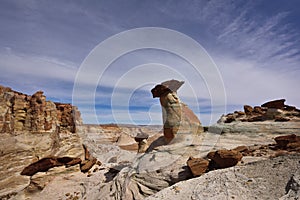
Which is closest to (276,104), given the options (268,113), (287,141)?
(268,113)

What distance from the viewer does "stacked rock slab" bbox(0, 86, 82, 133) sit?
9.75 metres

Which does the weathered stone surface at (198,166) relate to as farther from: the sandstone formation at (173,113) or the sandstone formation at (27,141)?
the sandstone formation at (27,141)

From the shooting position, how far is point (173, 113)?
7.92 metres

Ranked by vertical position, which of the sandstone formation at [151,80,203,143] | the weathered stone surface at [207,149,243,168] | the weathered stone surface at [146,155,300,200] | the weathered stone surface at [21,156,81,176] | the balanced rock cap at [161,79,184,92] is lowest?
the weathered stone surface at [21,156,81,176]

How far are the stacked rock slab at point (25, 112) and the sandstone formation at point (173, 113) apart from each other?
819 cm

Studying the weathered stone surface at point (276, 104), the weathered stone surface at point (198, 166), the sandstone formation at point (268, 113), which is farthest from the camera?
the weathered stone surface at point (276, 104)

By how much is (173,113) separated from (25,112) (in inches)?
372

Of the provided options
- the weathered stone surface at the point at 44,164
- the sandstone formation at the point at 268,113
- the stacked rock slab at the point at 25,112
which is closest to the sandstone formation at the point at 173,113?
the weathered stone surface at the point at 44,164

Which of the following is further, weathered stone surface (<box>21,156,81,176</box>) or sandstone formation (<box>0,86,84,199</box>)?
weathered stone surface (<box>21,156,81,176</box>)

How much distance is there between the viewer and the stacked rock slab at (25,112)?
975 cm

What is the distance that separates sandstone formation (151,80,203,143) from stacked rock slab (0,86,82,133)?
8190 millimetres

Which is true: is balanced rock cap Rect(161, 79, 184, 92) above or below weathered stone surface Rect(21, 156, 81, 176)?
above

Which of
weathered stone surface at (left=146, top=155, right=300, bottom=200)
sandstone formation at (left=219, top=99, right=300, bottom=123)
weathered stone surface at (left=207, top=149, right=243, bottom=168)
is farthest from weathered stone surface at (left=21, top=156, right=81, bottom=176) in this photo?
sandstone formation at (left=219, top=99, right=300, bottom=123)

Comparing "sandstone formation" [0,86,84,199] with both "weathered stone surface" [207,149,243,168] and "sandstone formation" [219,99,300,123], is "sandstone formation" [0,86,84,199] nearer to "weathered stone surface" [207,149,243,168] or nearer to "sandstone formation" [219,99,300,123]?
"weathered stone surface" [207,149,243,168]
